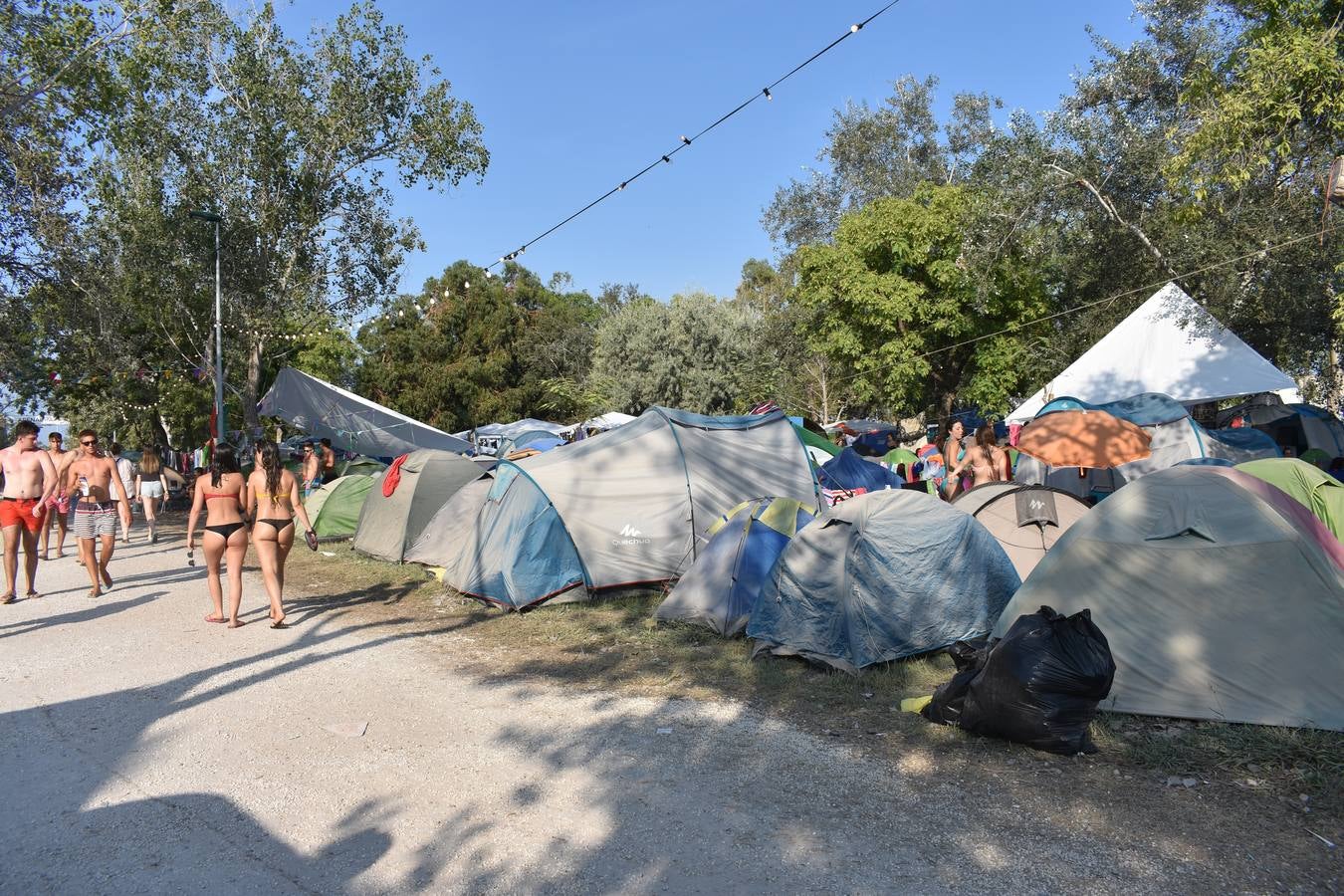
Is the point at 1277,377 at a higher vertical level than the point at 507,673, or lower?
higher

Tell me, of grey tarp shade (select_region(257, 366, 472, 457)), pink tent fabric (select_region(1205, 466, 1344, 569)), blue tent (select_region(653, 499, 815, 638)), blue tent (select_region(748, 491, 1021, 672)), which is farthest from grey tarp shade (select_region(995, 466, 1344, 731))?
grey tarp shade (select_region(257, 366, 472, 457))

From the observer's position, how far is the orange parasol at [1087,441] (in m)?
11.9

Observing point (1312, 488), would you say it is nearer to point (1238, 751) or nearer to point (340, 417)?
point (1238, 751)

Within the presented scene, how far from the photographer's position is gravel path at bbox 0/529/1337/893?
3705 millimetres

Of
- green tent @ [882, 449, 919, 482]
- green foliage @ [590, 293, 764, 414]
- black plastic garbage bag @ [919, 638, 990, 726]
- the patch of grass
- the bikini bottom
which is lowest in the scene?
the patch of grass

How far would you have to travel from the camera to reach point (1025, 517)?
806 cm

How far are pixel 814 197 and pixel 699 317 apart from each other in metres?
7.82

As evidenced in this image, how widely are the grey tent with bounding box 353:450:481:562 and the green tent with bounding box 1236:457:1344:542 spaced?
9895mm

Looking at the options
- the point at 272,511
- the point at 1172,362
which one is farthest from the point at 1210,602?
the point at 1172,362

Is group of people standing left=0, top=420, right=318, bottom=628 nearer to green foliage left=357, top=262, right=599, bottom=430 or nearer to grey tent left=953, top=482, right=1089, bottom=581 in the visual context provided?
grey tent left=953, top=482, right=1089, bottom=581

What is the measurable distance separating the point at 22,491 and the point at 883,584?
28.2 ft

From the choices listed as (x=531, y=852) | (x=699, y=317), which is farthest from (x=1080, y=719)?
(x=699, y=317)

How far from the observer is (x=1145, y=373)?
57.0 feet

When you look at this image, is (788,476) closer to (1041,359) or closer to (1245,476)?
(1245,476)
